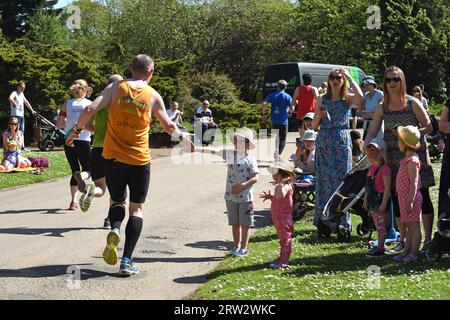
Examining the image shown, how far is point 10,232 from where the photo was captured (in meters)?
9.39

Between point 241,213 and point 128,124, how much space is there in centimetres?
172

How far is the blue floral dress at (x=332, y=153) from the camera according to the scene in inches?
347

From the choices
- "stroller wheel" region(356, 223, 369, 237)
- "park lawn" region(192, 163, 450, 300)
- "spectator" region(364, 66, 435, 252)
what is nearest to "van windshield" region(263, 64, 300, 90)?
"stroller wheel" region(356, 223, 369, 237)

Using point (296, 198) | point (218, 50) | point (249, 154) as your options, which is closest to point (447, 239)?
point (249, 154)

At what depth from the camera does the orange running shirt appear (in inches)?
276

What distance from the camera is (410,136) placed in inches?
294

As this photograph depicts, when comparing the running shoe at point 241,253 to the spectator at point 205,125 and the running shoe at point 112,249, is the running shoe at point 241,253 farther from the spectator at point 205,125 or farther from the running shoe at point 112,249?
the spectator at point 205,125

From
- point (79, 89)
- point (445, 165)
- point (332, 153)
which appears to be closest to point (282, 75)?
point (79, 89)

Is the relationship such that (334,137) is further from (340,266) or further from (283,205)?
(340,266)

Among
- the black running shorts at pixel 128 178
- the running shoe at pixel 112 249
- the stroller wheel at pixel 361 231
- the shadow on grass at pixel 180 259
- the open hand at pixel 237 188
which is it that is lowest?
the shadow on grass at pixel 180 259

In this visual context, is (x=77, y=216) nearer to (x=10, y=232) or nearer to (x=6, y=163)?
(x=10, y=232)

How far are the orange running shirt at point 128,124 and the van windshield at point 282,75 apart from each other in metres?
25.3

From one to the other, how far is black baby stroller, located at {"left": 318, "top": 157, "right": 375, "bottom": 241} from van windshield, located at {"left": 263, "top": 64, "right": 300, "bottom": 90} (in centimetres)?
2342

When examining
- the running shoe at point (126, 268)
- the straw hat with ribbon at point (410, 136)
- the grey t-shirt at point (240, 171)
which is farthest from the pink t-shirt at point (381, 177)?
the running shoe at point (126, 268)
